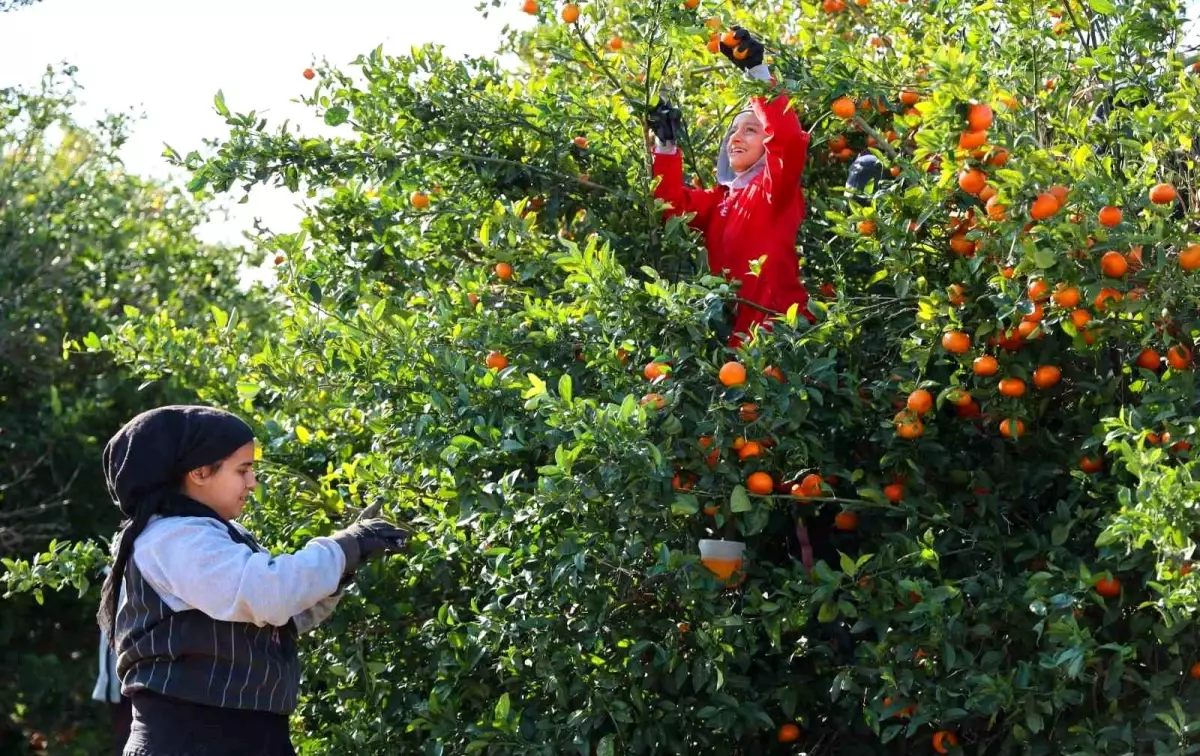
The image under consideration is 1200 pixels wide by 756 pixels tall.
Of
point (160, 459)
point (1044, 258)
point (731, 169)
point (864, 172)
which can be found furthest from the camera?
point (731, 169)

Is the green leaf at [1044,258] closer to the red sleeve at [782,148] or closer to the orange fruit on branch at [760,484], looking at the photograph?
the orange fruit on branch at [760,484]

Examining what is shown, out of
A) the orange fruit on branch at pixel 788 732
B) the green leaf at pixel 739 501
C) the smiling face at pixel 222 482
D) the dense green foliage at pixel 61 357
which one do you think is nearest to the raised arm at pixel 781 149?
the green leaf at pixel 739 501

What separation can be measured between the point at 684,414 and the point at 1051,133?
1.29m

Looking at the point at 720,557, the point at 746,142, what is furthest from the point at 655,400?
the point at 746,142

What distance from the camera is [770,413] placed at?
133 inches

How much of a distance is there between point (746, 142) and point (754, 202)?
25cm

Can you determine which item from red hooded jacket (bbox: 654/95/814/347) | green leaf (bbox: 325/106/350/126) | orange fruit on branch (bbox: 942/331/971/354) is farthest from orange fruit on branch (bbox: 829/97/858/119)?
green leaf (bbox: 325/106/350/126)

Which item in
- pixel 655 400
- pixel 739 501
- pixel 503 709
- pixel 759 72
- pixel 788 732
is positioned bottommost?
pixel 788 732

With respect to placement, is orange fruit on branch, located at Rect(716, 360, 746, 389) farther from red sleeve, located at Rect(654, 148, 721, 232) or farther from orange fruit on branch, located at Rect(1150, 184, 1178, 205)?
red sleeve, located at Rect(654, 148, 721, 232)

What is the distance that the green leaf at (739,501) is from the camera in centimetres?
334

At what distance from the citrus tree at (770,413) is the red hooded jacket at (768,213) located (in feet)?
0.30

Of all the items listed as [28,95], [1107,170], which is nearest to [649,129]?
[1107,170]

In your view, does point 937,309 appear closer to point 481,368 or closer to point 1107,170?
point 1107,170

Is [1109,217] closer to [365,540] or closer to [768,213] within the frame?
[768,213]
